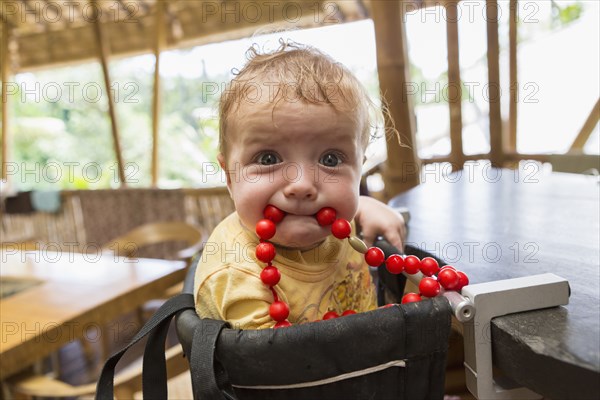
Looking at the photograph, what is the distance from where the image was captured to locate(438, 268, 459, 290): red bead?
21.5 inches

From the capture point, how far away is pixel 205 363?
19.1 inches

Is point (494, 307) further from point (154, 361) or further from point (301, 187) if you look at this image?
point (154, 361)

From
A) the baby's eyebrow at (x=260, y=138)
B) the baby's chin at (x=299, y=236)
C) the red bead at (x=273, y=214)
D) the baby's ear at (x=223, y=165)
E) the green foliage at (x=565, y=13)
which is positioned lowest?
the baby's chin at (x=299, y=236)

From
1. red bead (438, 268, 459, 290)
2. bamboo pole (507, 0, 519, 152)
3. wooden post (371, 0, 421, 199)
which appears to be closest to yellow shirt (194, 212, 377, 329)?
red bead (438, 268, 459, 290)

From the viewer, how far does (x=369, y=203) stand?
0.90m

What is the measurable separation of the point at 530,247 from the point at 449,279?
254mm

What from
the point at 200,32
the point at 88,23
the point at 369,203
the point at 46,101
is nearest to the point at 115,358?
the point at 369,203

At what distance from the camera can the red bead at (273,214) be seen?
65 cm

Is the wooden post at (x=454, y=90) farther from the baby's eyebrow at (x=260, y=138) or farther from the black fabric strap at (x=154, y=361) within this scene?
the black fabric strap at (x=154, y=361)

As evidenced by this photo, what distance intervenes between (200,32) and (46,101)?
97.9 inches

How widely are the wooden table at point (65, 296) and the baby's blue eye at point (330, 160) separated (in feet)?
2.94

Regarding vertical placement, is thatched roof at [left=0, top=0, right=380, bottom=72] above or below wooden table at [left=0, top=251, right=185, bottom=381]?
above

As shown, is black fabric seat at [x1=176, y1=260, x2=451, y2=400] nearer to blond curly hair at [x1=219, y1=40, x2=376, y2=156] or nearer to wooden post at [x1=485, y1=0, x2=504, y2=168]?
blond curly hair at [x1=219, y1=40, x2=376, y2=156]

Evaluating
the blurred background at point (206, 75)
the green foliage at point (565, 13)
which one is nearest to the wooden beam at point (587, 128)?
the blurred background at point (206, 75)
